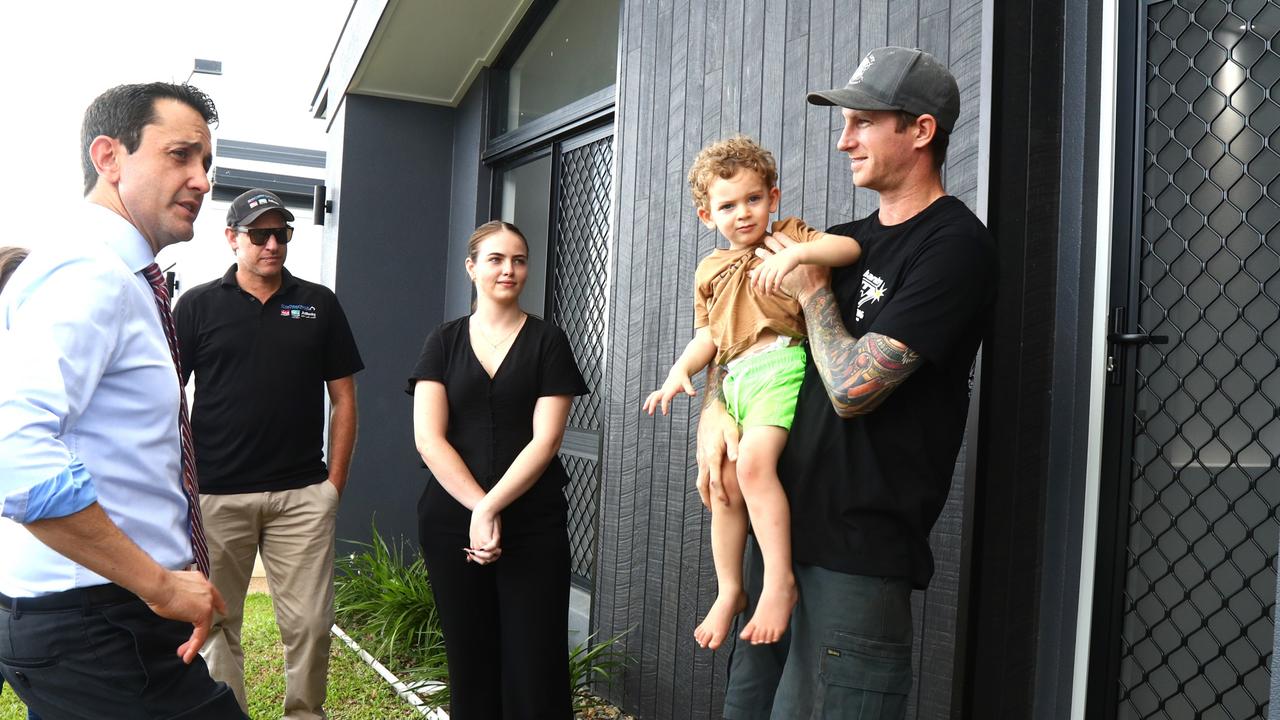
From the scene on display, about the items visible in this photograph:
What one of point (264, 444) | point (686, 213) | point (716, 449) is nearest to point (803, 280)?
point (716, 449)

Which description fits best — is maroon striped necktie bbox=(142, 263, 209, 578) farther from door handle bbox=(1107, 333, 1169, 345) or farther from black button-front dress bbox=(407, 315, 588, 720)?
door handle bbox=(1107, 333, 1169, 345)

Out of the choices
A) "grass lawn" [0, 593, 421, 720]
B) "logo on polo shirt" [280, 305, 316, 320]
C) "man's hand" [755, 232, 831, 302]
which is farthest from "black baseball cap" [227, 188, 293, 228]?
"man's hand" [755, 232, 831, 302]

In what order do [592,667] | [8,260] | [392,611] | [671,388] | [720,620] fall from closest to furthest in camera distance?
[720,620]
[671,388]
[8,260]
[592,667]
[392,611]

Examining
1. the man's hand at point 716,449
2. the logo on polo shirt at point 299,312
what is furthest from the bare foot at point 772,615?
the logo on polo shirt at point 299,312

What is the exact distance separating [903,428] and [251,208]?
9.57 feet

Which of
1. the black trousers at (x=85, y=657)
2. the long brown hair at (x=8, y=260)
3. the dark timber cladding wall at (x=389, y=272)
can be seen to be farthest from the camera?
the dark timber cladding wall at (x=389, y=272)

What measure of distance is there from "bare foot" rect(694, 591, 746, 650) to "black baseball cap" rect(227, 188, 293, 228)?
2589 millimetres

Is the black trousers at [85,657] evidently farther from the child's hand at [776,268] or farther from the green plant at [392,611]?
the green plant at [392,611]

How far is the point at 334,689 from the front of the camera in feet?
15.1

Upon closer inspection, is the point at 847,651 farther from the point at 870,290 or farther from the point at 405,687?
the point at 405,687

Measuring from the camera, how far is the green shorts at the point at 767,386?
1874 millimetres

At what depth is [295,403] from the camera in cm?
380

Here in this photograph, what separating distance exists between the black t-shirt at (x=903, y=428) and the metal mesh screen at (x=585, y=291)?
11.3 feet

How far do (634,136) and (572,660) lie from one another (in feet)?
7.06
